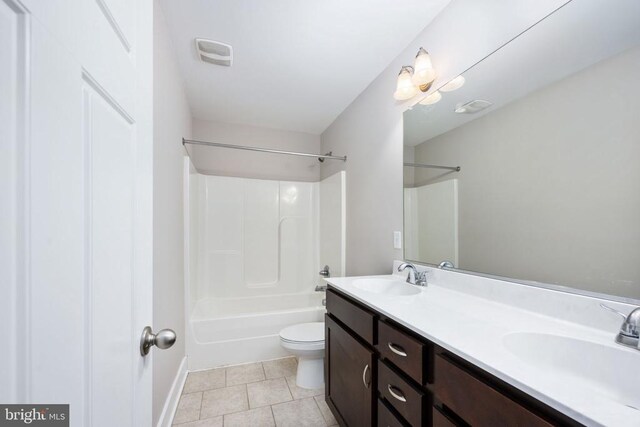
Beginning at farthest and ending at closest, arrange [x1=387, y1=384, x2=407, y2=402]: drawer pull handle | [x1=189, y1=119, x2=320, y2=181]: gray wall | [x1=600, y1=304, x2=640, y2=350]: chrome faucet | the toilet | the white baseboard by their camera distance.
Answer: [x1=189, y1=119, x2=320, y2=181]: gray wall → the toilet → the white baseboard → [x1=387, y1=384, x2=407, y2=402]: drawer pull handle → [x1=600, y1=304, x2=640, y2=350]: chrome faucet

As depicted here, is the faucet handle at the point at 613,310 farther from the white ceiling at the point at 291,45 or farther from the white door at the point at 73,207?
the white ceiling at the point at 291,45

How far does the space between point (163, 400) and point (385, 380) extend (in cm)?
131

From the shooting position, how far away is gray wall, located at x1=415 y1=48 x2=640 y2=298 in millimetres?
807

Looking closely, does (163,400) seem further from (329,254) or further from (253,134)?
(253,134)

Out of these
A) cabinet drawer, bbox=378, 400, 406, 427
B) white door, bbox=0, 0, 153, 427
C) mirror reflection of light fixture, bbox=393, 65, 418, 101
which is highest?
mirror reflection of light fixture, bbox=393, 65, 418, 101

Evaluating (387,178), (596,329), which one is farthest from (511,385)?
(387,178)

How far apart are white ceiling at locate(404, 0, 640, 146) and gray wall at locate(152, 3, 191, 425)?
1.65 metres

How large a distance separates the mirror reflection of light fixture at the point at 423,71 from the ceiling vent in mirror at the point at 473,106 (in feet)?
0.86

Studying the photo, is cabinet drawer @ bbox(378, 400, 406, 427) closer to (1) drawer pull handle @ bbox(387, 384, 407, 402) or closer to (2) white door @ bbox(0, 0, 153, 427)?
(1) drawer pull handle @ bbox(387, 384, 407, 402)

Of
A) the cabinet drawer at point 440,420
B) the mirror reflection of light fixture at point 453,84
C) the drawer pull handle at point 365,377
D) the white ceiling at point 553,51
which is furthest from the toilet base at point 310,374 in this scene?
the mirror reflection of light fixture at point 453,84

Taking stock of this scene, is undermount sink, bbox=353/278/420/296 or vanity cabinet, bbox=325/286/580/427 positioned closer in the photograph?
vanity cabinet, bbox=325/286/580/427

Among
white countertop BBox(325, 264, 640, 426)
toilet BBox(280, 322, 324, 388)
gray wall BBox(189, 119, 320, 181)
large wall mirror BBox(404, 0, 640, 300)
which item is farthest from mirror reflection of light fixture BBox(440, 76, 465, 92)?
gray wall BBox(189, 119, 320, 181)

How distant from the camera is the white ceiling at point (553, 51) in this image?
2.78ft

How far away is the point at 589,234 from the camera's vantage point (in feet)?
2.91
